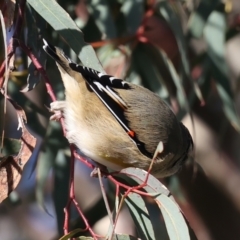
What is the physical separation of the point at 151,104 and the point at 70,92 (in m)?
0.24

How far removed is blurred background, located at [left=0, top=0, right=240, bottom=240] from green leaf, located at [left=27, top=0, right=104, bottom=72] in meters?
0.08

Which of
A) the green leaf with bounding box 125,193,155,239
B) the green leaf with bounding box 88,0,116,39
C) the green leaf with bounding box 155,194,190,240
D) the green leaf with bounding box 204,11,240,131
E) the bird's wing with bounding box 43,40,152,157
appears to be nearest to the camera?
the green leaf with bounding box 155,194,190,240

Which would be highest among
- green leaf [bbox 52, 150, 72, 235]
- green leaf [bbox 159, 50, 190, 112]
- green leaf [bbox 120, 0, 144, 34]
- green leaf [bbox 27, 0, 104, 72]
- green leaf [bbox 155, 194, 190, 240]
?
green leaf [bbox 27, 0, 104, 72]

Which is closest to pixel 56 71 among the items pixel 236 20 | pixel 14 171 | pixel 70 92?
pixel 70 92

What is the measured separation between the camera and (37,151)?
91.8 inches

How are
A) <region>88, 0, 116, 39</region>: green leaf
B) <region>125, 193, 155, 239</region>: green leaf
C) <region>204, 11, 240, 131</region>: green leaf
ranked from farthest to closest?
<region>204, 11, 240, 131</region>: green leaf
<region>88, 0, 116, 39</region>: green leaf
<region>125, 193, 155, 239</region>: green leaf

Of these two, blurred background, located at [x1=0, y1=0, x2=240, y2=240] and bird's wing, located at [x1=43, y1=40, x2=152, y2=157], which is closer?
bird's wing, located at [x1=43, y1=40, x2=152, y2=157]

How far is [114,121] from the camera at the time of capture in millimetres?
1861

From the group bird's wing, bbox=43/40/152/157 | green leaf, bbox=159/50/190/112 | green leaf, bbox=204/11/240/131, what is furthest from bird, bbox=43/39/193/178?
green leaf, bbox=204/11/240/131

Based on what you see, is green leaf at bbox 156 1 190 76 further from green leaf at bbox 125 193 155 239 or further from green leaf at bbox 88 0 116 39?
green leaf at bbox 125 193 155 239

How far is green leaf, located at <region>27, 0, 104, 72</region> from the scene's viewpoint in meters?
1.65

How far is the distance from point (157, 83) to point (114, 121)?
567mm

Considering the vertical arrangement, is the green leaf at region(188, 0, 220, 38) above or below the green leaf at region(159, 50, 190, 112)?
above

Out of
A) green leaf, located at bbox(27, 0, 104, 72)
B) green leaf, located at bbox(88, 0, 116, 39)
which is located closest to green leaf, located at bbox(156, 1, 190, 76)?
green leaf, located at bbox(88, 0, 116, 39)
